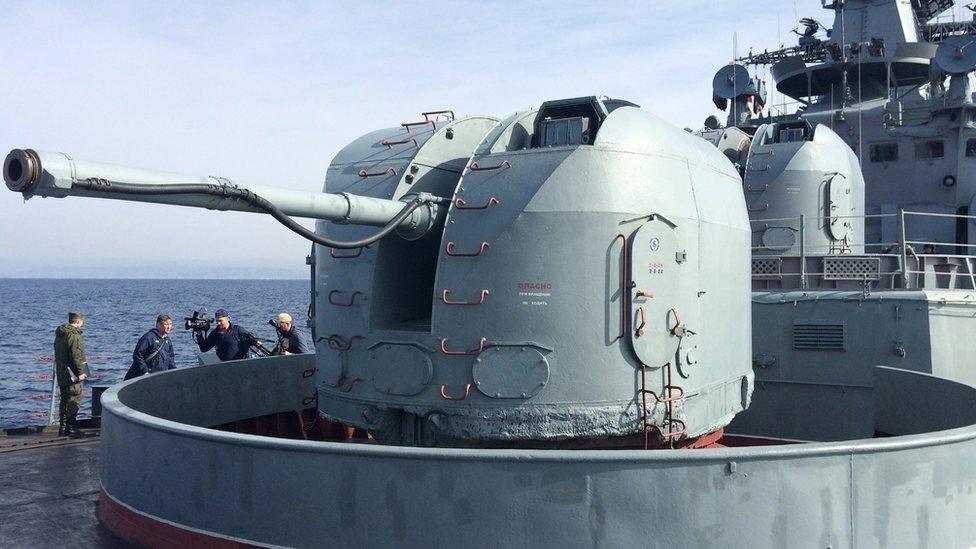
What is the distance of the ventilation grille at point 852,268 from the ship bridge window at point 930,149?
834 centimetres

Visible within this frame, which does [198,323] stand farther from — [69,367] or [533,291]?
[533,291]

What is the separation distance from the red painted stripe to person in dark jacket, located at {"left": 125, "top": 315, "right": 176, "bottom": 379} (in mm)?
4672

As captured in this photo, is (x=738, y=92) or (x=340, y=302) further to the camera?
(x=738, y=92)

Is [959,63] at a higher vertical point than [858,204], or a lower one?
higher

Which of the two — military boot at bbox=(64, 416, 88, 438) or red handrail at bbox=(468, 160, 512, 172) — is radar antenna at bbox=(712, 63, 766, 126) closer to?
red handrail at bbox=(468, 160, 512, 172)

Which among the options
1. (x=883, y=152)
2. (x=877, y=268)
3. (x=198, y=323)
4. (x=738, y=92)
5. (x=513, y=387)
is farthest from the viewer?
(x=738, y=92)

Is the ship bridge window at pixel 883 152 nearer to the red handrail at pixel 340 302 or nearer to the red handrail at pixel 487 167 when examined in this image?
the red handrail at pixel 487 167

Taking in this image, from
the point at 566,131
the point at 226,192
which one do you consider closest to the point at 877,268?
the point at 566,131

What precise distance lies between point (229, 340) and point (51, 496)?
15.1 ft

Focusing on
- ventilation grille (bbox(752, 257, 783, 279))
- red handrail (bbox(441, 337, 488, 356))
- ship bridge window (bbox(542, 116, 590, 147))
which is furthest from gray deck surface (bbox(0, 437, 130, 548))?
ventilation grille (bbox(752, 257, 783, 279))

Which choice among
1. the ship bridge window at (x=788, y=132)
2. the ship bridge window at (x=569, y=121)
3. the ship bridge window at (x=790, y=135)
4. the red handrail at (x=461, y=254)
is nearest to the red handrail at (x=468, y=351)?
the red handrail at (x=461, y=254)

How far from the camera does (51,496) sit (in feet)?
25.4

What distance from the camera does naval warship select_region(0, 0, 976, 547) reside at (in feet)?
17.6

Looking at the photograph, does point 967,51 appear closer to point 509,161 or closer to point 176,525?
point 509,161
